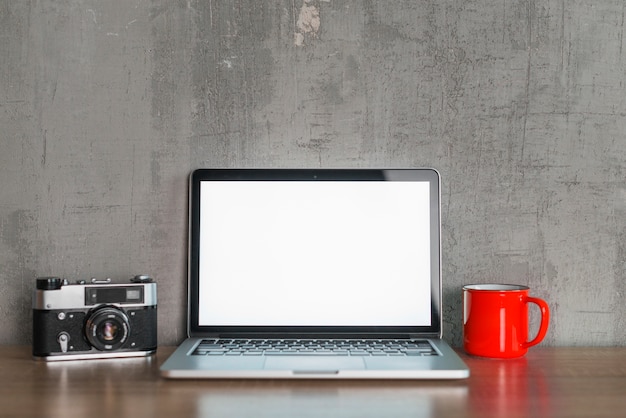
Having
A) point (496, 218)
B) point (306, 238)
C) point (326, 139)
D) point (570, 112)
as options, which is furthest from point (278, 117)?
point (570, 112)

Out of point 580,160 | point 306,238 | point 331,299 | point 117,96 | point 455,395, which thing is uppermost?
point 117,96

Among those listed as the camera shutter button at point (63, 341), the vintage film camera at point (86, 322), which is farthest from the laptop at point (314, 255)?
the camera shutter button at point (63, 341)

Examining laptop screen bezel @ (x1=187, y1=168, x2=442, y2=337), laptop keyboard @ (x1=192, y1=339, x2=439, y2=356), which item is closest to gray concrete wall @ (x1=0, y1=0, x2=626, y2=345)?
laptop screen bezel @ (x1=187, y1=168, x2=442, y2=337)

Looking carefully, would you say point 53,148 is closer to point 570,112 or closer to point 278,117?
point 278,117

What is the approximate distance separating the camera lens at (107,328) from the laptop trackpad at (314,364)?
282mm

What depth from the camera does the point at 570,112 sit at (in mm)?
1314

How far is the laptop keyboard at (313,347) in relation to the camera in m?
1.14

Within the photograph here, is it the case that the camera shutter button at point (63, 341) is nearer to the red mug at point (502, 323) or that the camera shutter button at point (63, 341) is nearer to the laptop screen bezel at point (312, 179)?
the laptop screen bezel at point (312, 179)

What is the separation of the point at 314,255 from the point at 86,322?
1.42 feet

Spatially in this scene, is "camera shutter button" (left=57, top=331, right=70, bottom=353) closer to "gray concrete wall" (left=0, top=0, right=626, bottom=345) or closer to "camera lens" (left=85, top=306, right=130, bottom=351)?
"camera lens" (left=85, top=306, right=130, bottom=351)

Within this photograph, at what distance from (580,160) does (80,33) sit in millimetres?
1023

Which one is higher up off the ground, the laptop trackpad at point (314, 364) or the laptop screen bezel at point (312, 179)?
the laptop screen bezel at point (312, 179)

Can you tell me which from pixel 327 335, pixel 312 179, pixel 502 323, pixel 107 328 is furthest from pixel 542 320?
pixel 107 328

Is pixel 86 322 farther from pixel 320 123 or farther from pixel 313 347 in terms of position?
pixel 320 123
